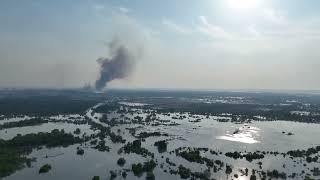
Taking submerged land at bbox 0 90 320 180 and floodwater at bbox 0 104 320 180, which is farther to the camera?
floodwater at bbox 0 104 320 180

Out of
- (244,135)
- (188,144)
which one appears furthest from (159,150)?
(244,135)

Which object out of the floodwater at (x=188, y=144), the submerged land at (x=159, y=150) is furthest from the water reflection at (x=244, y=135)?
the submerged land at (x=159, y=150)

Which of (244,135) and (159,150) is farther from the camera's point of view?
(244,135)

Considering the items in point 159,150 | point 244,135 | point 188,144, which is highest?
point 244,135

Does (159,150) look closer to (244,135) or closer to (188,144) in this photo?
(188,144)

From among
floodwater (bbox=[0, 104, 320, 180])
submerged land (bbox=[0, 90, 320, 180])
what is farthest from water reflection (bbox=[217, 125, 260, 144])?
submerged land (bbox=[0, 90, 320, 180])

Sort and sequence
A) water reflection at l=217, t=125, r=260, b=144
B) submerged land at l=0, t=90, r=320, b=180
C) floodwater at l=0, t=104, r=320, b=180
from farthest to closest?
water reflection at l=217, t=125, r=260, b=144 < floodwater at l=0, t=104, r=320, b=180 < submerged land at l=0, t=90, r=320, b=180

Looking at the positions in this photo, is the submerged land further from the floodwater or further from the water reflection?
the water reflection

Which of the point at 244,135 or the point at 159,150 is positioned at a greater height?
the point at 244,135

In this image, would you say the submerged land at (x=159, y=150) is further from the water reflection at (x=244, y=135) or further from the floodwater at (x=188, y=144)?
the water reflection at (x=244, y=135)

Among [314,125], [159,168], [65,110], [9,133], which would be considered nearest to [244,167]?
[159,168]
